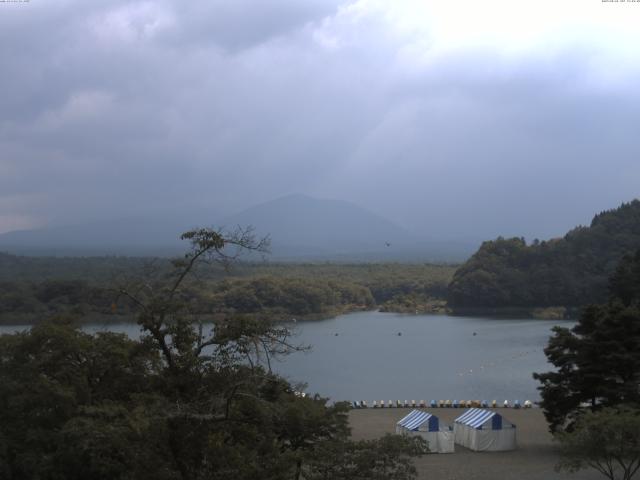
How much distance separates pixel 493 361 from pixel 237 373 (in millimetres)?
27590

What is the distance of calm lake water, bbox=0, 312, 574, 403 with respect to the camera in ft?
87.4

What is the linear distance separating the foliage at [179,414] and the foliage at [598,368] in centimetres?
876

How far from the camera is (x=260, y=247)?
6.74 m

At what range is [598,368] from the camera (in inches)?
625

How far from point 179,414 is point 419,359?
96.7ft

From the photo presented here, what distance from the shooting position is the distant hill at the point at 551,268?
5703cm

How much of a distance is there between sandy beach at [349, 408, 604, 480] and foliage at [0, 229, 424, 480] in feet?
19.8

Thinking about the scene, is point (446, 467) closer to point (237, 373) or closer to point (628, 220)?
point (237, 373)

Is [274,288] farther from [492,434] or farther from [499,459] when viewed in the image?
[499,459]

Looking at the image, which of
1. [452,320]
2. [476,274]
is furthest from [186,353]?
[476,274]

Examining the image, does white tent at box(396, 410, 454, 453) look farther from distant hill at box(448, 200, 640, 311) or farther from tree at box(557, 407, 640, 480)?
distant hill at box(448, 200, 640, 311)

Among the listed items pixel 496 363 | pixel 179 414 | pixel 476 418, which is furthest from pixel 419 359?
pixel 179 414

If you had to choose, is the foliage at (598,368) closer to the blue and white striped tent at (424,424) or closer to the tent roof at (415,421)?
the blue and white striped tent at (424,424)

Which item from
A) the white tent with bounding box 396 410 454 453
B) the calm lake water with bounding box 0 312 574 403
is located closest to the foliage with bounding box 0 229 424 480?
the white tent with bounding box 396 410 454 453
